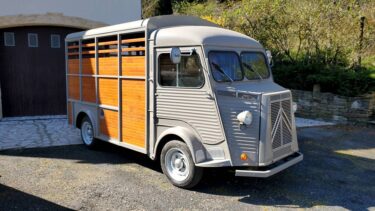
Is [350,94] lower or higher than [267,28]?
lower

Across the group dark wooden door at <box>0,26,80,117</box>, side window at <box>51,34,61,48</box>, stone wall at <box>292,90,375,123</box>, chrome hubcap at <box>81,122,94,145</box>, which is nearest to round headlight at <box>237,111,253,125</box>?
chrome hubcap at <box>81,122,94,145</box>

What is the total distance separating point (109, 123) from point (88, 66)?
138 centimetres

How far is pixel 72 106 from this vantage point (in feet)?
25.6

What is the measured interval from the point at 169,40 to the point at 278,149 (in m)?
2.32

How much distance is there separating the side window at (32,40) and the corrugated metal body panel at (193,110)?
6.81m

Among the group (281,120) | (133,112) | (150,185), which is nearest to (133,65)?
(133,112)

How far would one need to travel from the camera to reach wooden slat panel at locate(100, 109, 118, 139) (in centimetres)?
638

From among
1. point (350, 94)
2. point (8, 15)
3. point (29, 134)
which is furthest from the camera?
point (350, 94)

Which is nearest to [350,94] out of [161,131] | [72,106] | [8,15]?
[161,131]

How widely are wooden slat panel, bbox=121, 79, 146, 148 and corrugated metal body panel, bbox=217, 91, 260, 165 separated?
1542mm

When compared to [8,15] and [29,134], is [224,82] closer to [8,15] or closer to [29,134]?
[29,134]

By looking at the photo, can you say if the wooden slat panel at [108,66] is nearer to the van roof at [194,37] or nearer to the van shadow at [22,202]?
the van roof at [194,37]

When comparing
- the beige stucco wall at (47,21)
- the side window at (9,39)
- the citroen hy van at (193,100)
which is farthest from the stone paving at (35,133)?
the beige stucco wall at (47,21)

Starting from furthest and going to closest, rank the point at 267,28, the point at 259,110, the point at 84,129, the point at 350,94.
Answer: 1. the point at 267,28
2. the point at 350,94
3. the point at 84,129
4. the point at 259,110
